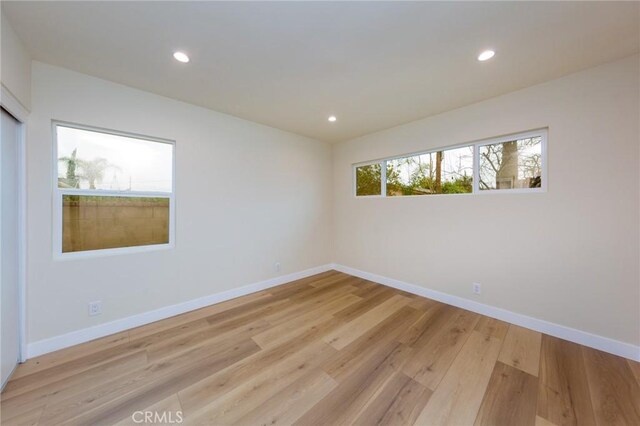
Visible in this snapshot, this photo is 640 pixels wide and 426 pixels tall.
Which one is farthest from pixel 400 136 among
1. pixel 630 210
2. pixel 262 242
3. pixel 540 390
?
pixel 540 390

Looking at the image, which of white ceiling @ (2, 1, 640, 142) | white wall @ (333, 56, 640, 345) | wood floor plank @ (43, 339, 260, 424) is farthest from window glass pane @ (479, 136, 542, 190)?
wood floor plank @ (43, 339, 260, 424)

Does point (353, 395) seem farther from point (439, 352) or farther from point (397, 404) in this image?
point (439, 352)

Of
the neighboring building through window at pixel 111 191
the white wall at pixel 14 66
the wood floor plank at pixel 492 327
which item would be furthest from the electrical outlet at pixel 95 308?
the wood floor plank at pixel 492 327

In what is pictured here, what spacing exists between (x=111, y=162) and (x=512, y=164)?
4.35m

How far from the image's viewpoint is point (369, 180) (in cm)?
405

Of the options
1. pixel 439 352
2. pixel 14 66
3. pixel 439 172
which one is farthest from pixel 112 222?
pixel 439 172

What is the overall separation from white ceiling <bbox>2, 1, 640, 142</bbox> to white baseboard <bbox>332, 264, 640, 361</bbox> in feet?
7.98

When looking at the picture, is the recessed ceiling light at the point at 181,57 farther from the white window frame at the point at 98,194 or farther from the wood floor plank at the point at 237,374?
the wood floor plank at the point at 237,374

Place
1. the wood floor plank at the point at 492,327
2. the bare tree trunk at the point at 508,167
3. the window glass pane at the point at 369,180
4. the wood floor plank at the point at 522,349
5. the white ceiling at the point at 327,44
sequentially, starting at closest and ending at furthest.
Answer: the white ceiling at the point at 327,44 < the wood floor plank at the point at 522,349 < the wood floor plank at the point at 492,327 < the bare tree trunk at the point at 508,167 < the window glass pane at the point at 369,180

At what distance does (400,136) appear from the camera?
3.44 metres

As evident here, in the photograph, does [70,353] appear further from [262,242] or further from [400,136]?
[400,136]

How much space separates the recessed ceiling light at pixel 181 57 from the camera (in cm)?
189

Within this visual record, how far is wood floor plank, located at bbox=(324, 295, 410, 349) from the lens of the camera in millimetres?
2219

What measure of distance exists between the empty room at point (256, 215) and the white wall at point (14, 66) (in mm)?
24
